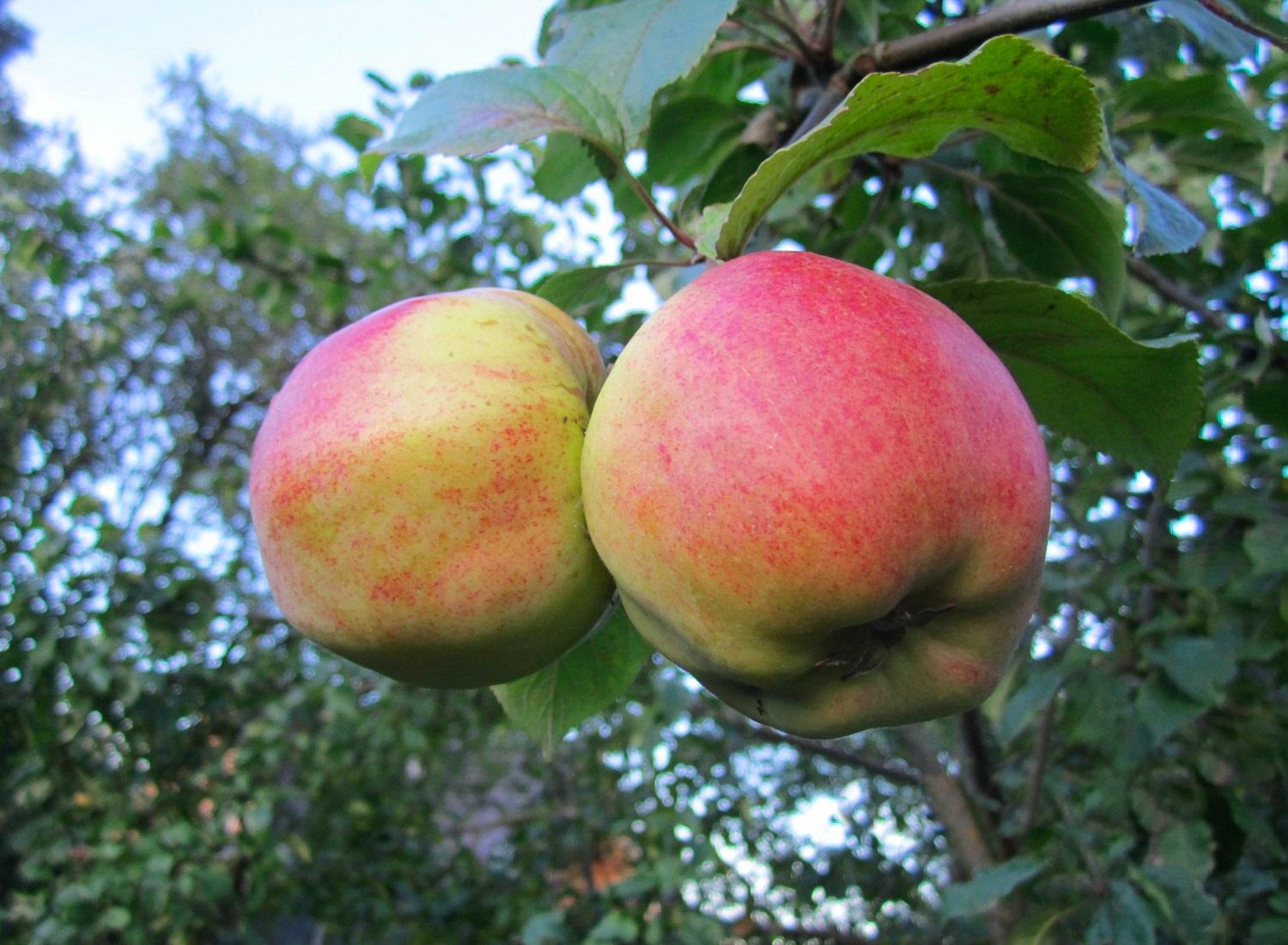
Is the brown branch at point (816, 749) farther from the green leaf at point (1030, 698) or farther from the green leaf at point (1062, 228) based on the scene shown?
the green leaf at point (1062, 228)

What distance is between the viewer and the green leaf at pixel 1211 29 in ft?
3.51

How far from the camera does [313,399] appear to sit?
77 centimetres

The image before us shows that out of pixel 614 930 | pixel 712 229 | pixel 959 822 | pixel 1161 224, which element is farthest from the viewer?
pixel 959 822

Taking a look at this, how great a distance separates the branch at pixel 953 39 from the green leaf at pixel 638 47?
15 centimetres

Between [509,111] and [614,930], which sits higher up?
[509,111]

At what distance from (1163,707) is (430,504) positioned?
1.46m

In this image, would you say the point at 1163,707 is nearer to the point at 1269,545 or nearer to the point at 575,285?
the point at 1269,545

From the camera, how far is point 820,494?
1.96 ft

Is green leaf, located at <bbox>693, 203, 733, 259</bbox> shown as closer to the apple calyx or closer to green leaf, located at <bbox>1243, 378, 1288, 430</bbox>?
the apple calyx

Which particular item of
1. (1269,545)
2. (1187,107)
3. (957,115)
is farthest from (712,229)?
(1269,545)

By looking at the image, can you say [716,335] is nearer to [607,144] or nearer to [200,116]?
[607,144]

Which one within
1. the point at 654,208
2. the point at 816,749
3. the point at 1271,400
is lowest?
the point at 816,749

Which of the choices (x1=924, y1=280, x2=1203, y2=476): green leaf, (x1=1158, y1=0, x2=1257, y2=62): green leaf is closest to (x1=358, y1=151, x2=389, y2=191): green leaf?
(x1=924, y1=280, x2=1203, y2=476): green leaf

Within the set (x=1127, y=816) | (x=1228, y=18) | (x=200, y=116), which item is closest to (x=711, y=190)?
(x=1228, y=18)
